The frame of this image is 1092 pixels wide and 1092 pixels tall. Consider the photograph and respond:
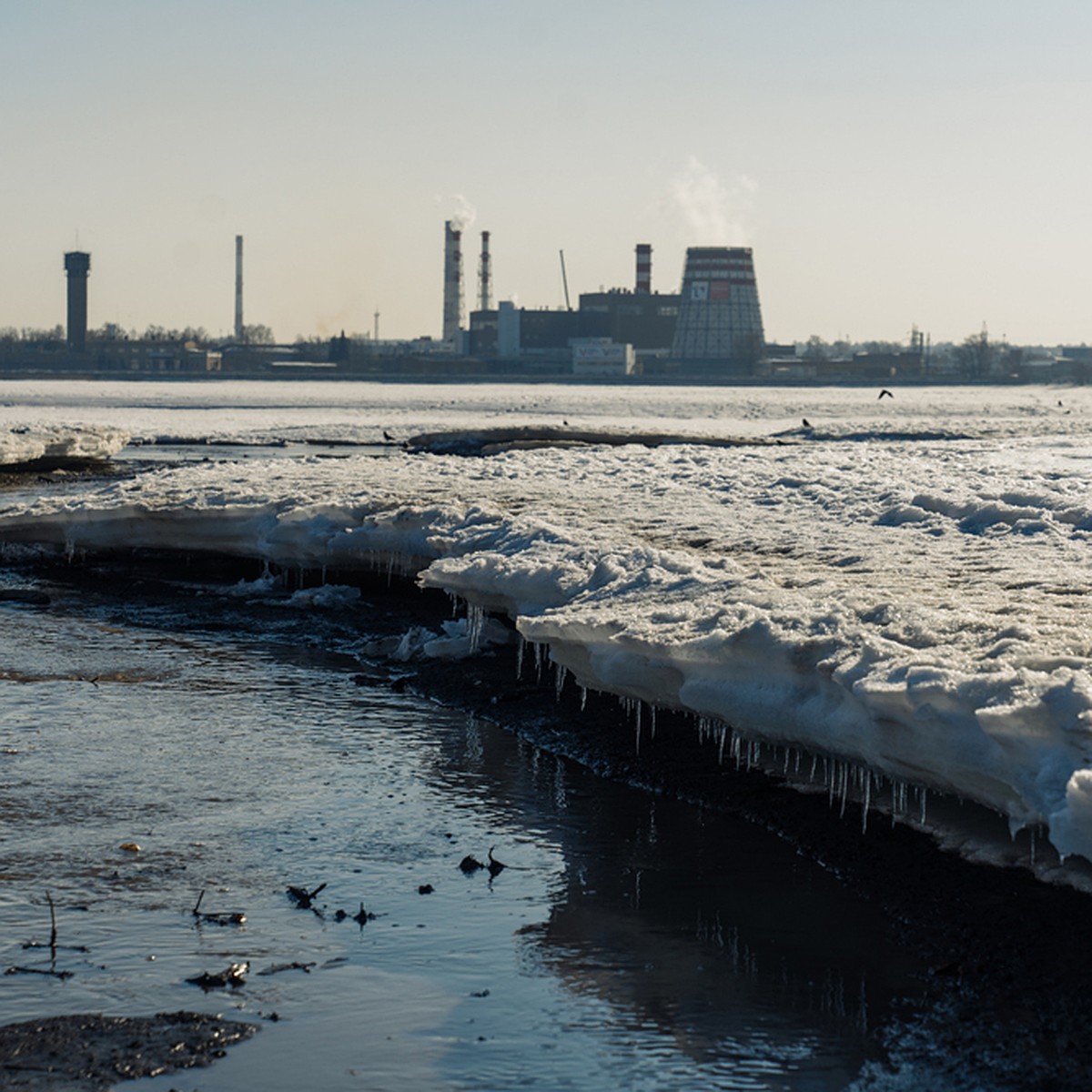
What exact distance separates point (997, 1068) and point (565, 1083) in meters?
1.58

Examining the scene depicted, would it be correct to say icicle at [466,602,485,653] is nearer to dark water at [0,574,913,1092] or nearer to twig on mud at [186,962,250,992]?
dark water at [0,574,913,1092]

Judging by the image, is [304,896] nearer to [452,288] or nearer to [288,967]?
[288,967]

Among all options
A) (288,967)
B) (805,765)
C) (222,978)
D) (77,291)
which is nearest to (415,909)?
(288,967)

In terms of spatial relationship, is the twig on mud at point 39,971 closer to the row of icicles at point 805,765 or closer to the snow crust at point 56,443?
the row of icicles at point 805,765

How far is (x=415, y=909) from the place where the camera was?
709 cm

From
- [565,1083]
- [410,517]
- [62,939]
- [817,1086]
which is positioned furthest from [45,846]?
[410,517]

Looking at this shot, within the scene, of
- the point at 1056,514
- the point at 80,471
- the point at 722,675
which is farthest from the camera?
the point at 80,471

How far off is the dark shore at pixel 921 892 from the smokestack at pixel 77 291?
15467cm

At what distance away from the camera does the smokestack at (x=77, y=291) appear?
518 feet

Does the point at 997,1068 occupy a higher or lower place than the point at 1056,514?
lower

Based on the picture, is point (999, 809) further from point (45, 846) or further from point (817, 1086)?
point (45, 846)

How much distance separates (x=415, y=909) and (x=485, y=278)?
15509cm

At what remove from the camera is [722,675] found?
860 centimetres

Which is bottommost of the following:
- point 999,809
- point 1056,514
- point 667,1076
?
point 667,1076
